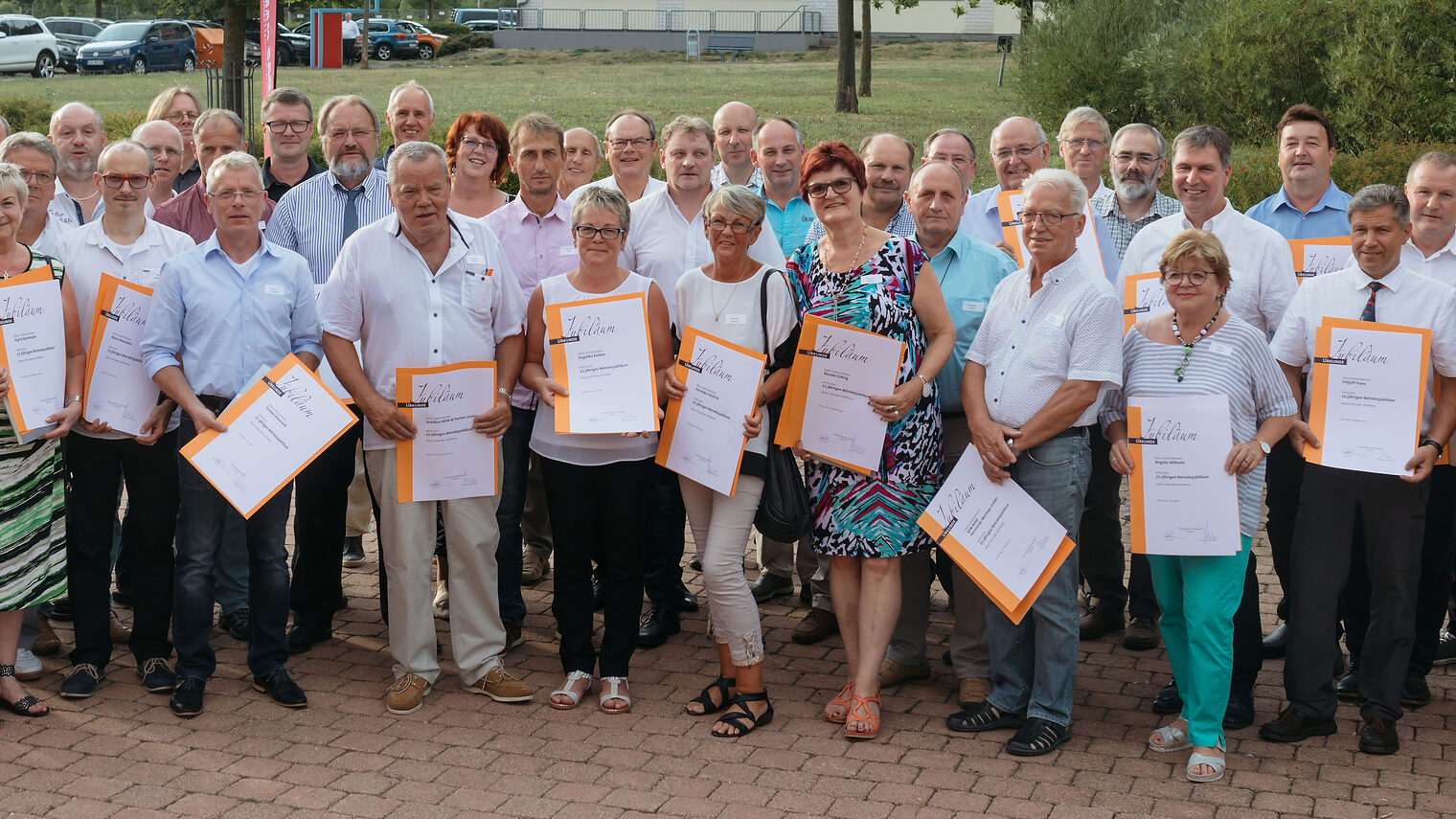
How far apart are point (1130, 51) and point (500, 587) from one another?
1505 cm

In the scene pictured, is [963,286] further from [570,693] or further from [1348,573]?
[570,693]

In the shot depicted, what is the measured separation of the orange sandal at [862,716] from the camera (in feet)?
18.4

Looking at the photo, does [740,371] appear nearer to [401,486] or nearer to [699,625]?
[401,486]

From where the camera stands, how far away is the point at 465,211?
23.6 feet

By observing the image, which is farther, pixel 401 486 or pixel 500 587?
pixel 500 587

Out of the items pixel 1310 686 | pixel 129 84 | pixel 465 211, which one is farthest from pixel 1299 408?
pixel 129 84

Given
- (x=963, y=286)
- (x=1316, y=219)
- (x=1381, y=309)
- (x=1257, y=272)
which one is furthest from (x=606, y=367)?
(x=1316, y=219)

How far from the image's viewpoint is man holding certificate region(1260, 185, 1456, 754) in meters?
5.38

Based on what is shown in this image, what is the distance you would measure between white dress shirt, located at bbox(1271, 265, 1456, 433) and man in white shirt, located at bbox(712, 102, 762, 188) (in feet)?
10.4

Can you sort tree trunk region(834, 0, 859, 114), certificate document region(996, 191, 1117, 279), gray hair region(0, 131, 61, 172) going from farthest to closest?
1. tree trunk region(834, 0, 859, 114)
2. certificate document region(996, 191, 1117, 279)
3. gray hair region(0, 131, 61, 172)

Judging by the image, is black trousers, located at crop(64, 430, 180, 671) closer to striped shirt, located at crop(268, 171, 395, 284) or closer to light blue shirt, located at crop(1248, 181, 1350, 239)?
striped shirt, located at crop(268, 171, 395, 284)

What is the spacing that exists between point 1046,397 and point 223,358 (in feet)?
11.2

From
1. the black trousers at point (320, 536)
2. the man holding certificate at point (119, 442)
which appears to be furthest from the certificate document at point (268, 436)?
the black trousers at point (320, 536)

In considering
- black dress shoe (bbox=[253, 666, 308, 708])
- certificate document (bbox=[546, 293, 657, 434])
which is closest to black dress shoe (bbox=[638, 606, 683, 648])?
certificate document (bbox=[546, 293, 657, 434])
